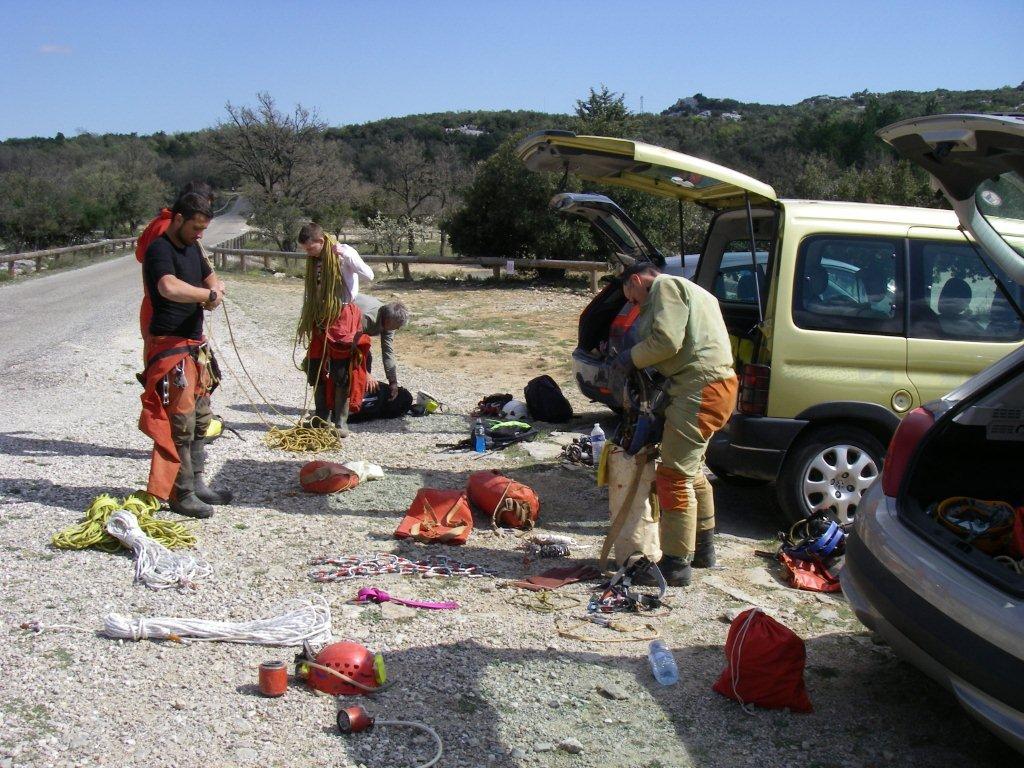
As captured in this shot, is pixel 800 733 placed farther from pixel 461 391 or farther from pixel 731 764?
pixel 461 391

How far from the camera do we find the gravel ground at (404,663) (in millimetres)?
3223

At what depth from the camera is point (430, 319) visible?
1550 cm

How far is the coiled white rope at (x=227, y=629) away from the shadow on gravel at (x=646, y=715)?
1.35 ft

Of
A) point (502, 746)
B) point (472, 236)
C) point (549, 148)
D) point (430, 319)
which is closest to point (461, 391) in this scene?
point (549, 148)

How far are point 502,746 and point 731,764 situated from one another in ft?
2.67

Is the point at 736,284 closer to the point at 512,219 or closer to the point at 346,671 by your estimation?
the point at 346,671

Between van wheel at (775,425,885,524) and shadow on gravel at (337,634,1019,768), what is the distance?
4.84 ft

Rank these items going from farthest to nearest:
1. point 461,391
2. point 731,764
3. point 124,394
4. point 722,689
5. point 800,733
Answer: point 461,391
point 124,394
point 722,689
point 800,733
point 731,764

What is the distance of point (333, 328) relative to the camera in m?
7.62

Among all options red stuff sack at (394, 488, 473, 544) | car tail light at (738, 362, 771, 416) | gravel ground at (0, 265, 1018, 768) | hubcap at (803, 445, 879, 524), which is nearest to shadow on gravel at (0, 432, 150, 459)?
gravel ground at (0, 265, 1018, 768)

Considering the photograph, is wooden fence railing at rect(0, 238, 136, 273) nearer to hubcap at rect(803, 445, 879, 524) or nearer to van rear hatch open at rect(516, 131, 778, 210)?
van rear hatch open at rect(516, 131, 778, 210)

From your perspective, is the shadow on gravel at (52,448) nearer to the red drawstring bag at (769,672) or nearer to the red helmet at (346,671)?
the red helmet at (346,671)

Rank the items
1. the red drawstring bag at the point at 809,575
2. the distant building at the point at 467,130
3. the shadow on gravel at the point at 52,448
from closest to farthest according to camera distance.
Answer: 1. the red drawstring bag at the point at 809,575
2. the shadow on gravel at the point at 52,448
3. the distant building at the point at 467,130

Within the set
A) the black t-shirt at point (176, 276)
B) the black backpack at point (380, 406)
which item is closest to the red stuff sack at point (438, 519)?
the black t-shirt at point (176, 276)
